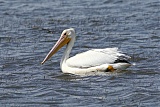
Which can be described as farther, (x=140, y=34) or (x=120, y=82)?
(x=140, y=34)

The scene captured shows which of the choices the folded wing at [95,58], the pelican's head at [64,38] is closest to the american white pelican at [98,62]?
the folded wing at [95,58]

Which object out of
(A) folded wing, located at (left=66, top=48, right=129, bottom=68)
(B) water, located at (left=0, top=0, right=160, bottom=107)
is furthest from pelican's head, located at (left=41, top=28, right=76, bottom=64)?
(A) folded wing, located at (left=66, top=48, right=129, bottom=68)

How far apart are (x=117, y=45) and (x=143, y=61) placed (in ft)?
5.13

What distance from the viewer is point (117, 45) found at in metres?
13.6

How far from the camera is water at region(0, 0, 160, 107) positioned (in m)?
9.53

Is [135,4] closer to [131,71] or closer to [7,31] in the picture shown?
[7,31]

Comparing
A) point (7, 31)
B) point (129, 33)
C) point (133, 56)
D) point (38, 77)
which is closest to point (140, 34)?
point (129, 33)

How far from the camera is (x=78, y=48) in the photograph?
1355 cm

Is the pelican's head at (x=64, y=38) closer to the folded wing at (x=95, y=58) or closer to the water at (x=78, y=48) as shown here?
the water at (x=78, y=48)

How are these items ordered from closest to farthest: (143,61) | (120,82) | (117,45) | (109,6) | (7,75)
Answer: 1. (120,82)
2. (7,75)
3. (143,61)
4. (117,45)
5. (109,6)

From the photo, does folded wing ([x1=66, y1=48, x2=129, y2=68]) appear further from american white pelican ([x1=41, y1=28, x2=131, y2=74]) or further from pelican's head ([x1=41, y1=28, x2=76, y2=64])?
pelican's head ([x1=41, y1=28, x2=76, y2=64])

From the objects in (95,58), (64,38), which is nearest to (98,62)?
(95,58)

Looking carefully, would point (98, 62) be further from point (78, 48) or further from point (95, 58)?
point (78, 48)

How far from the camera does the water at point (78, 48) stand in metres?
9.53
